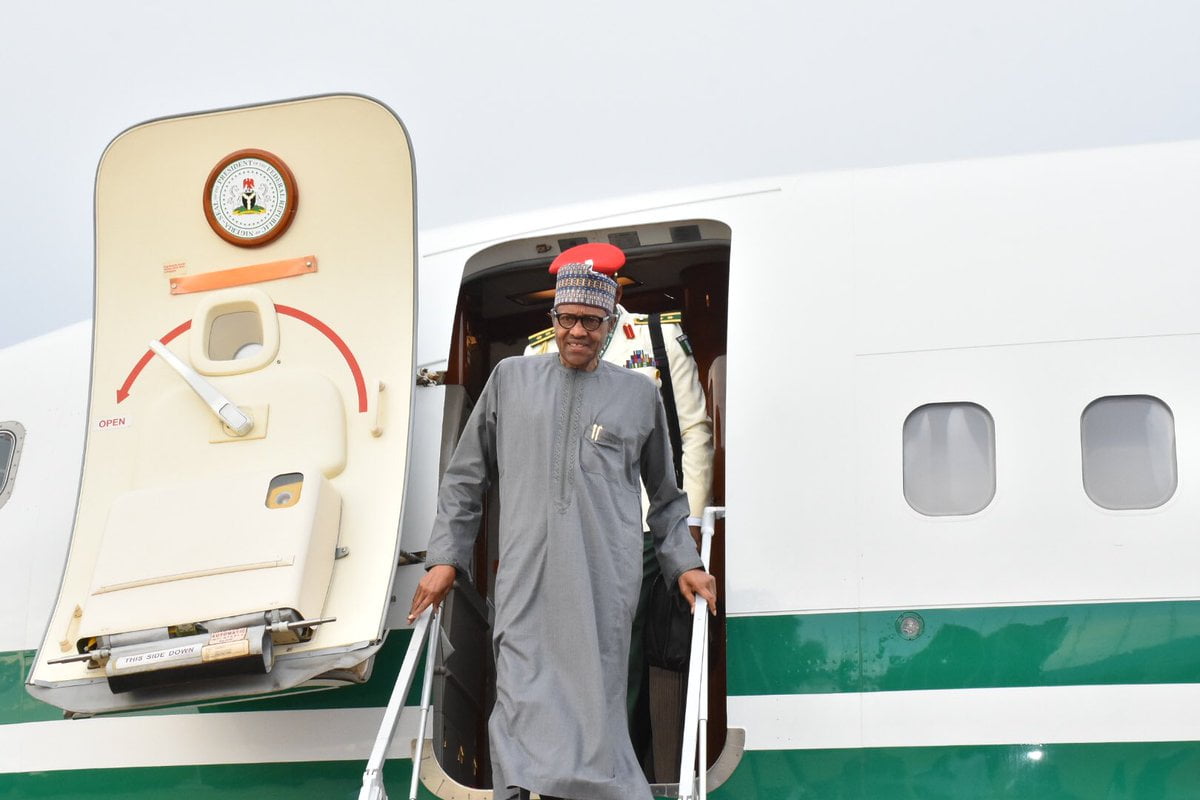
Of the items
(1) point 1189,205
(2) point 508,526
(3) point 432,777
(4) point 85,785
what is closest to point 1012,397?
(1) point 1189,205

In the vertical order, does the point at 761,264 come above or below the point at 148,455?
above

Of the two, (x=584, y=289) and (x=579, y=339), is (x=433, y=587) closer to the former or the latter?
(x=579, y=339)

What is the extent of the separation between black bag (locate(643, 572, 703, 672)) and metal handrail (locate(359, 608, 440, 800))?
79cm

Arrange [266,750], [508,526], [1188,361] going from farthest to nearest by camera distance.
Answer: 1. [266,750]
2. [1188,361]
3. [508,526]

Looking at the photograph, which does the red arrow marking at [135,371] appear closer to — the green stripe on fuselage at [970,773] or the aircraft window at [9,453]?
the aircraft window at [9,453]

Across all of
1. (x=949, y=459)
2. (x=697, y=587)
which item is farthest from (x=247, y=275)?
(x=949, y=459)

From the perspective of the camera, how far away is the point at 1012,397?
4727 mm

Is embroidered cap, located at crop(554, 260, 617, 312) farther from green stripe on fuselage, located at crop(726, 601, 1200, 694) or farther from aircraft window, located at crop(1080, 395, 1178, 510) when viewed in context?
aircraft window, located at crop(1080, 395, 1178, 510)

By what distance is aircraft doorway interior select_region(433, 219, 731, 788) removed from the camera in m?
5.01

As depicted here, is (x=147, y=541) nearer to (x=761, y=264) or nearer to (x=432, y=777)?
(x=432, y=777)

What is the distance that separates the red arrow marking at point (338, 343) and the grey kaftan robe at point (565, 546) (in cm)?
75

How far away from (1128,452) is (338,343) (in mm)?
2881

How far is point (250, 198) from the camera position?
17.6 feet

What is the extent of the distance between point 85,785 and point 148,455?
1.29m
